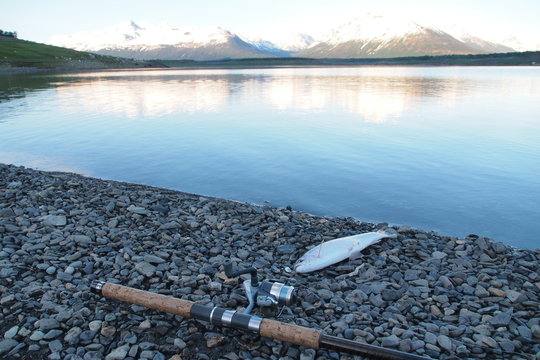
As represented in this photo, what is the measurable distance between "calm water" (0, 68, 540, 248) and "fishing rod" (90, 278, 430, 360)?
221 inches

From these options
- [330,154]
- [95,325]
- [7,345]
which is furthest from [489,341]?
[330,154]

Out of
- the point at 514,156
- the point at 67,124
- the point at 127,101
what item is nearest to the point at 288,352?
the point at 514,156

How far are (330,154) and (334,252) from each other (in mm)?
9050

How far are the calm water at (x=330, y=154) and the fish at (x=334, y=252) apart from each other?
2699 mm

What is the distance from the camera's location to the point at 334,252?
6.61 m

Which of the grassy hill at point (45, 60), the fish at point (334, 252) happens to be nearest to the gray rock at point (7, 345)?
the fish at point (334, 252)

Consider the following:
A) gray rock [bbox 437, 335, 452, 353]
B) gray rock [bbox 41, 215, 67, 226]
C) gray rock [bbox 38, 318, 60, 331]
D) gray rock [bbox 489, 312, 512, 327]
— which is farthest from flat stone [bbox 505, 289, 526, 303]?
gray rock [bbox 41, 215, 67, 226]

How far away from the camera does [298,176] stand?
12797mm

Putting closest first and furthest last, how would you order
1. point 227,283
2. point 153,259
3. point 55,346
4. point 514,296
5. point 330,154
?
point 55,346, point 514,296, point 227,283, point 153,259, point 330,154

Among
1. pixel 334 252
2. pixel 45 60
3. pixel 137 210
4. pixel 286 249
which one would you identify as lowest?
pixel 286 249

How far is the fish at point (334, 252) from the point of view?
6.32m

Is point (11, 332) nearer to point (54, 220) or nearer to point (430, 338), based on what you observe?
point (54, 220)

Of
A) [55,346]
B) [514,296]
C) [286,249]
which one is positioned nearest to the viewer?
[55,346]

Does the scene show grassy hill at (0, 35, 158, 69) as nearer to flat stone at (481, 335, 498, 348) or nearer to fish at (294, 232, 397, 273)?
fish at (294, 232, 397, 273)
